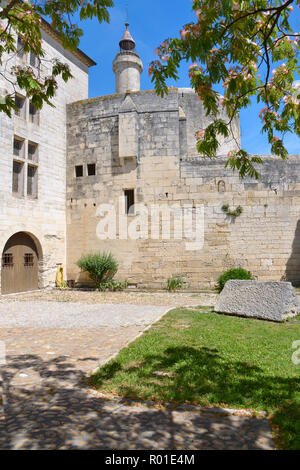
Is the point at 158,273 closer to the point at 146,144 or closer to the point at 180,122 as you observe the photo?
the point at 146,144

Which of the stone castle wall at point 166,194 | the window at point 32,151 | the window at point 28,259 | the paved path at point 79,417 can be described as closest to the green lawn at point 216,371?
the paved path at point 79,417

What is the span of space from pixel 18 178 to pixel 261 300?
32.5 feet

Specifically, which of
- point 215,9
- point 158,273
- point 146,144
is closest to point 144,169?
point 146,144

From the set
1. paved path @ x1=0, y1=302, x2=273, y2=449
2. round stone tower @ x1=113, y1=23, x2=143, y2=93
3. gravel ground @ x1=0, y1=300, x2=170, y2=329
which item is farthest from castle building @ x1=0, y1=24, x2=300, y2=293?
paved path @ x1=0, y1=302, x2=273, y2=449

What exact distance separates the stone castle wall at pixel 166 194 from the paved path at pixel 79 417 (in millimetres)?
8185

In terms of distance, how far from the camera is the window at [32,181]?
42.5 ft

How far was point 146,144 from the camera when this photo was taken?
13438 mm

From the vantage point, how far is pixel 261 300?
6.89 m

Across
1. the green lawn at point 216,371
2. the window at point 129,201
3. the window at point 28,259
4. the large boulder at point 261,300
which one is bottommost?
the green lawn at point 216,371

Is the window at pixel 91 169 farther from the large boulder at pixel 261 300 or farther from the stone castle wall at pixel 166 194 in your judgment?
the large boulder at pixel 261 300

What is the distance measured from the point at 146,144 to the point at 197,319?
8723 millimetres

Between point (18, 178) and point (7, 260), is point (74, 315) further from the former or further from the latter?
point (18, 178)

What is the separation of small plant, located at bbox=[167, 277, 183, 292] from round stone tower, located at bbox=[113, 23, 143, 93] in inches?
430
